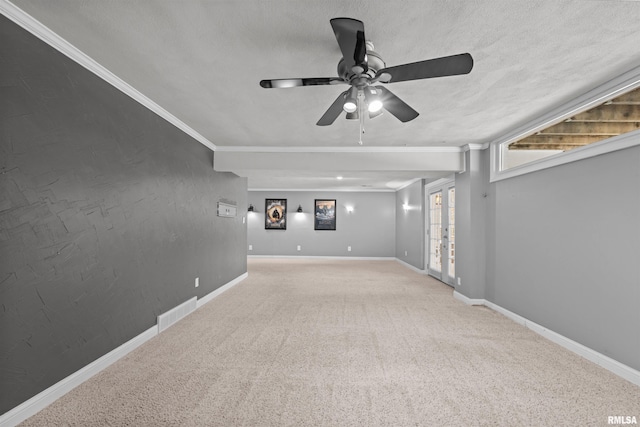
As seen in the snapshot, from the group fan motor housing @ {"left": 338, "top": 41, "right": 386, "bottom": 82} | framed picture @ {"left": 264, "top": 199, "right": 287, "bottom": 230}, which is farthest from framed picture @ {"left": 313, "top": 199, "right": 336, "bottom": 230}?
fan motor housing @ {"left": 338, "top": 41, "right": 386, "bottom": 82}

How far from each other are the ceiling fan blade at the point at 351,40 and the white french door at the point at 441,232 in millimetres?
4372

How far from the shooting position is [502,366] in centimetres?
260

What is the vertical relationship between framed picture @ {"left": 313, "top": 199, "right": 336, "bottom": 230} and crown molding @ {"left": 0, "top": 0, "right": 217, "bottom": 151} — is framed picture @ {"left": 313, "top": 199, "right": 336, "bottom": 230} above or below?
below

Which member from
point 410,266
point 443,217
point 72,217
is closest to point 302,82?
point 72,217

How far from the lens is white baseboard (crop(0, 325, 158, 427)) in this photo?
71.4 inches

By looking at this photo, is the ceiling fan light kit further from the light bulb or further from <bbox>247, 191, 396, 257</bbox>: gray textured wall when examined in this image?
<bbox>247, 191, 396, 257</bbox>: gray textured wall

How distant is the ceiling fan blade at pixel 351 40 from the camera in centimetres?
151

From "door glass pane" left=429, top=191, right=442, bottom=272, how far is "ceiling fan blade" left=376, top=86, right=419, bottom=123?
472 cm

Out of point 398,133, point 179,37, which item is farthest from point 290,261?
point 179,37

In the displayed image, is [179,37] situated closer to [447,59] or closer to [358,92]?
[358,92]

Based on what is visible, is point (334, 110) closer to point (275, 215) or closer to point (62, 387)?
point (62, 387)

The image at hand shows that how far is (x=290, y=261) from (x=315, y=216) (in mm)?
1699

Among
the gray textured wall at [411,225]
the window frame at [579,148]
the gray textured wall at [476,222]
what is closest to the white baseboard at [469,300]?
the gray textured wall at [476,222]

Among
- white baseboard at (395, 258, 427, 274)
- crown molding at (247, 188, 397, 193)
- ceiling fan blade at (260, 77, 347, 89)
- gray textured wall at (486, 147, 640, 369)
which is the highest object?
crown molding at (247, 188, 397, 193)
